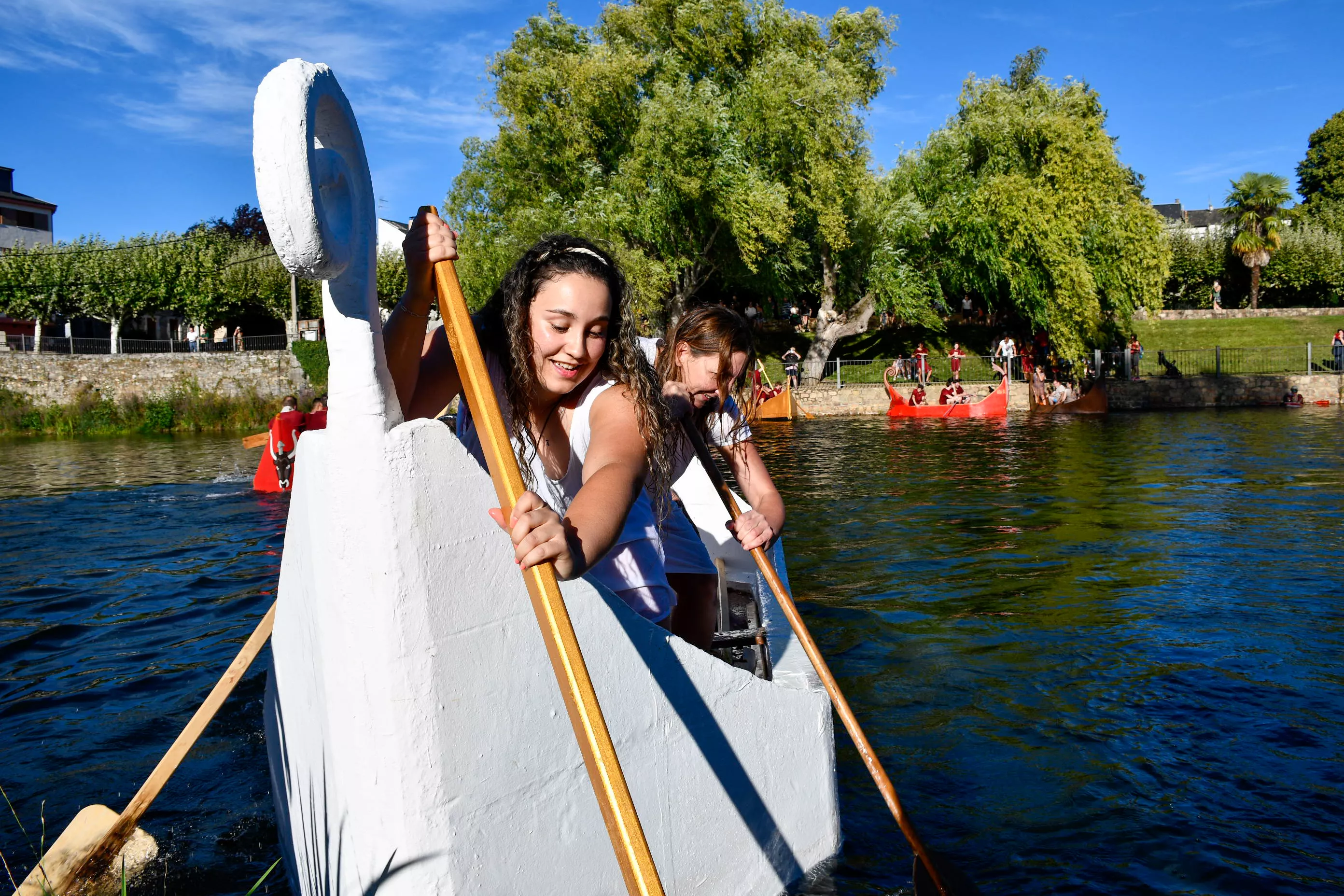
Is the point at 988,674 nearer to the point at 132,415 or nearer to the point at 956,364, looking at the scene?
the point at 956,364

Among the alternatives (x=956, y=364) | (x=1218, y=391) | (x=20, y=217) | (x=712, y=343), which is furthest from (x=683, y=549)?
(x=20, y=217)

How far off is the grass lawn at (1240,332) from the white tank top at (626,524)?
3824cm

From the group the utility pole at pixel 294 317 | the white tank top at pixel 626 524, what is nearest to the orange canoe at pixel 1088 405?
the utility pole at pixel 294 317

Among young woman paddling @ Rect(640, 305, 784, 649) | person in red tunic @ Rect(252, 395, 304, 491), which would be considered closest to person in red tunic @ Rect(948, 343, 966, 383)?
person in red tunic @ Rect(252, 395, 304, 491)

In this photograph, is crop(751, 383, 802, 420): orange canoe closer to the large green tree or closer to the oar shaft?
the oar shaft

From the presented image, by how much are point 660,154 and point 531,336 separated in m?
22.5

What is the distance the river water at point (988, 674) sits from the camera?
11.6 ft

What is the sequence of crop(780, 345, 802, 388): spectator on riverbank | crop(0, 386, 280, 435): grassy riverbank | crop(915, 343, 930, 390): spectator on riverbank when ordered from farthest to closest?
crop(0, 386, 280, 435): grassy riverbank
crop(780, 345, 802, 388): spectator on riverbank
crop(915, 343, 930, 390): spectator on riverbank

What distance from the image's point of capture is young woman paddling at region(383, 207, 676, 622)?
229 centimetres

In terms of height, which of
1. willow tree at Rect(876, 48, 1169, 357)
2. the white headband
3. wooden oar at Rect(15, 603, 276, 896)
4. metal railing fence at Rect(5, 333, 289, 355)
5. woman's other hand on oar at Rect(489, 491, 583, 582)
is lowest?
wooden oar at Rect(15, 603, 276, 896)

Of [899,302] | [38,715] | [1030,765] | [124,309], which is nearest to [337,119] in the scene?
[1030,765]

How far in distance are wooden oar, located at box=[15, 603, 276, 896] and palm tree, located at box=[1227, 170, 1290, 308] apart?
54908 millimetres

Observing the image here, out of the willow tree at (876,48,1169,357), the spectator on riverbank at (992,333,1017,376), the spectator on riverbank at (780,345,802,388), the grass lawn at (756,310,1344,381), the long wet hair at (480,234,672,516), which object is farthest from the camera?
the grass lawn at (756,310,1344,381)

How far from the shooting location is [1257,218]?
161ft
